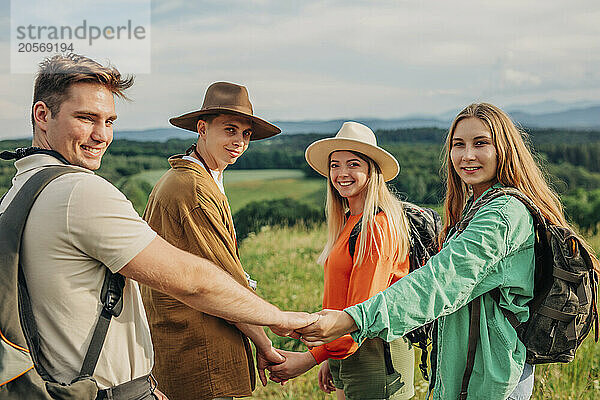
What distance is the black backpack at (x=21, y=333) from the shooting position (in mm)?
1879

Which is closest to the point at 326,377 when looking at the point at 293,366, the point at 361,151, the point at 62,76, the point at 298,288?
the point at 293,366

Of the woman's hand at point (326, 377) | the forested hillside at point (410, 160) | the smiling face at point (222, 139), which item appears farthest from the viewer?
the forested hillside at point (410, 160)

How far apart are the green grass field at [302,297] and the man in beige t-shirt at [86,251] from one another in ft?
10.1

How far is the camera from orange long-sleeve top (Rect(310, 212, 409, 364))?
125 inches

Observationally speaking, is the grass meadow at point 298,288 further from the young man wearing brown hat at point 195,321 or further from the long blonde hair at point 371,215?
the young man wearing brown hat at point 195,321

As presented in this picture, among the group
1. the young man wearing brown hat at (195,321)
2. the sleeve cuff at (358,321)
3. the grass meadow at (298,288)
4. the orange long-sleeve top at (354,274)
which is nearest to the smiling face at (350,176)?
the orange long-sleeve top at (354,274)

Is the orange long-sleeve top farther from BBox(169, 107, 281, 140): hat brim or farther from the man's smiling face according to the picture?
the man's smiling face

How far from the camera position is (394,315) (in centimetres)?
256

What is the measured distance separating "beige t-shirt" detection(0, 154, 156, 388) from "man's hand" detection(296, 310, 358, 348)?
3.56 ft

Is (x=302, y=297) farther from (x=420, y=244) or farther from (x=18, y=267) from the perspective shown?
(x=18, y=267)

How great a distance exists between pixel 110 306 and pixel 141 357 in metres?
0.28

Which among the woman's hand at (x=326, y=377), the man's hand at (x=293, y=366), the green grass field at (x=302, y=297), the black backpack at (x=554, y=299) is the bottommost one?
the green grass field at (x=302, y=297)

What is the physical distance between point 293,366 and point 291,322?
877mm

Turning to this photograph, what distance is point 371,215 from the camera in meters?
3.39
